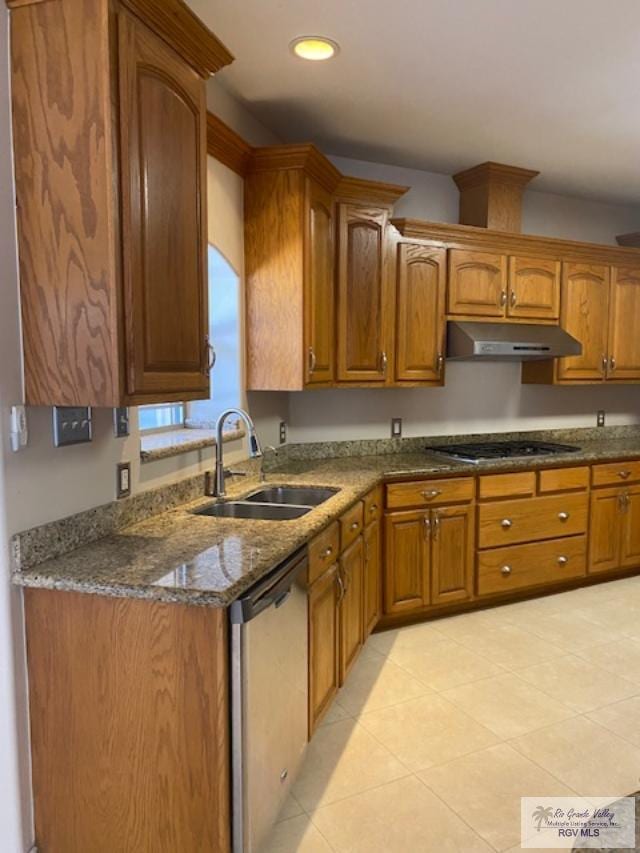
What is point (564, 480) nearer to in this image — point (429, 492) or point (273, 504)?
point (429, 492)

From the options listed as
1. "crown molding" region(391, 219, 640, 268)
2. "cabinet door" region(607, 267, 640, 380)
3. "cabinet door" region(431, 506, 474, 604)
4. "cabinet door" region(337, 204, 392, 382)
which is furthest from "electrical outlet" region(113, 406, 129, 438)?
"cabinet door" region(607, 267, 640, 380)

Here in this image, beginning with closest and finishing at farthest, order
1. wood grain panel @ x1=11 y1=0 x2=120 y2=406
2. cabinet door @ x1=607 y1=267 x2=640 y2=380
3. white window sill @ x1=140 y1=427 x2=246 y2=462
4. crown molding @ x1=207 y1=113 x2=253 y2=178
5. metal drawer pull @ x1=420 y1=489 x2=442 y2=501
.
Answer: wood grain panel @ x1=11 y1=0 x2=120 y2=406
white window sill @ x1=140 y1=427 x2=246 y2=462
crown molding @ x1=207 y1=113 x2=253 y2=178
metal drawer pull @ x1=420 y1=489 x2=442 y2=501
cabinet door @ x1=607 y1=267 x2=640 y2=380

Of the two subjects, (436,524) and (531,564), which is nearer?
(436,524)

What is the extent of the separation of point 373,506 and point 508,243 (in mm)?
1991

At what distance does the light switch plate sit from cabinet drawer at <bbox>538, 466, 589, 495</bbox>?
2831 mm

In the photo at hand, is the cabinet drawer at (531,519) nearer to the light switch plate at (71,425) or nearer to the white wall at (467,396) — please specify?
the white wall at (467,396)

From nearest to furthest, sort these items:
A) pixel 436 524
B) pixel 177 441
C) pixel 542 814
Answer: pixel 542 814
pixel 177 441
pixel 436 524

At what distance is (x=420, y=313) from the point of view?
3.53m

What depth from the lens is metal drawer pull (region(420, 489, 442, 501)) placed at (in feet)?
10.8

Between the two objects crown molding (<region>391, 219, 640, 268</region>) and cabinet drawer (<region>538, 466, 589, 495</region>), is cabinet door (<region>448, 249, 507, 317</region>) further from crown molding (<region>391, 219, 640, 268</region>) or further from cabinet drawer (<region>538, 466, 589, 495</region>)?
cabinet drawer (<region>538, 466, 589, 495</region>)

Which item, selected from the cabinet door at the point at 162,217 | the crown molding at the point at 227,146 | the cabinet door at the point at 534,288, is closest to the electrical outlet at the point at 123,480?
the cabinet door at the point at 162,217

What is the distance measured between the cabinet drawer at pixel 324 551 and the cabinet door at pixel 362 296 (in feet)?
→ 3.89

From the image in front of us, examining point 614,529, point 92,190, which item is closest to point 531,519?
point 614,529

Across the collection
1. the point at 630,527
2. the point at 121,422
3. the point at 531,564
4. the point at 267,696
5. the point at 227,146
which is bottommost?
the point at 531,564
